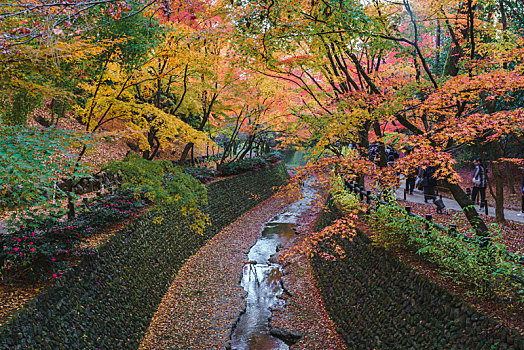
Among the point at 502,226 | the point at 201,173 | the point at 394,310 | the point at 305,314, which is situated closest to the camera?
the point at 394,310

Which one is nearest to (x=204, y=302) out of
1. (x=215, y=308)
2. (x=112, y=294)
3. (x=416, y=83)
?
(x=215, y=308)

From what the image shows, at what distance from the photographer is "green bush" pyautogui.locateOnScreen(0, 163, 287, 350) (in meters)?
4.67

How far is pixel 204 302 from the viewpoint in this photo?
30.0ft

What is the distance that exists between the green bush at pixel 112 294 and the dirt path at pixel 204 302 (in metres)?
0.31

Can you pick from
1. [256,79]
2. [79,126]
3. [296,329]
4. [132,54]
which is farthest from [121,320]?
[79,126]

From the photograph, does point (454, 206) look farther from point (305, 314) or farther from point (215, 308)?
point (215, 308)

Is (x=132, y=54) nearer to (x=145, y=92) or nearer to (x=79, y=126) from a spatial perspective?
(x=145, y=92)

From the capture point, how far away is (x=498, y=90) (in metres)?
5.37

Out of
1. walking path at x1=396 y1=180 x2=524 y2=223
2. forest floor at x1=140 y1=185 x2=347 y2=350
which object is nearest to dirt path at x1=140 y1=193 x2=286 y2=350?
forest floor at x1=140 y1=185 x2=347 y2=350

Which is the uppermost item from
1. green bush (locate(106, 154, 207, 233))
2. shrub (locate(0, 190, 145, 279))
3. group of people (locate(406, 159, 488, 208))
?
green bush (locate(106, 154, 207, 233))

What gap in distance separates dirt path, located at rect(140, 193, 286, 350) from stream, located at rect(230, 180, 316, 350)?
0.26 m

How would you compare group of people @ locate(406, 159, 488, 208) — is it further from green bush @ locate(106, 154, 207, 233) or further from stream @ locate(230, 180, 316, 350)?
green bush @ locate(106, 154, 207, 233)

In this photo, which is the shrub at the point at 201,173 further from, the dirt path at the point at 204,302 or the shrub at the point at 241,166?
the dirt path at the point at 204,302

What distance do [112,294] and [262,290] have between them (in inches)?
194
